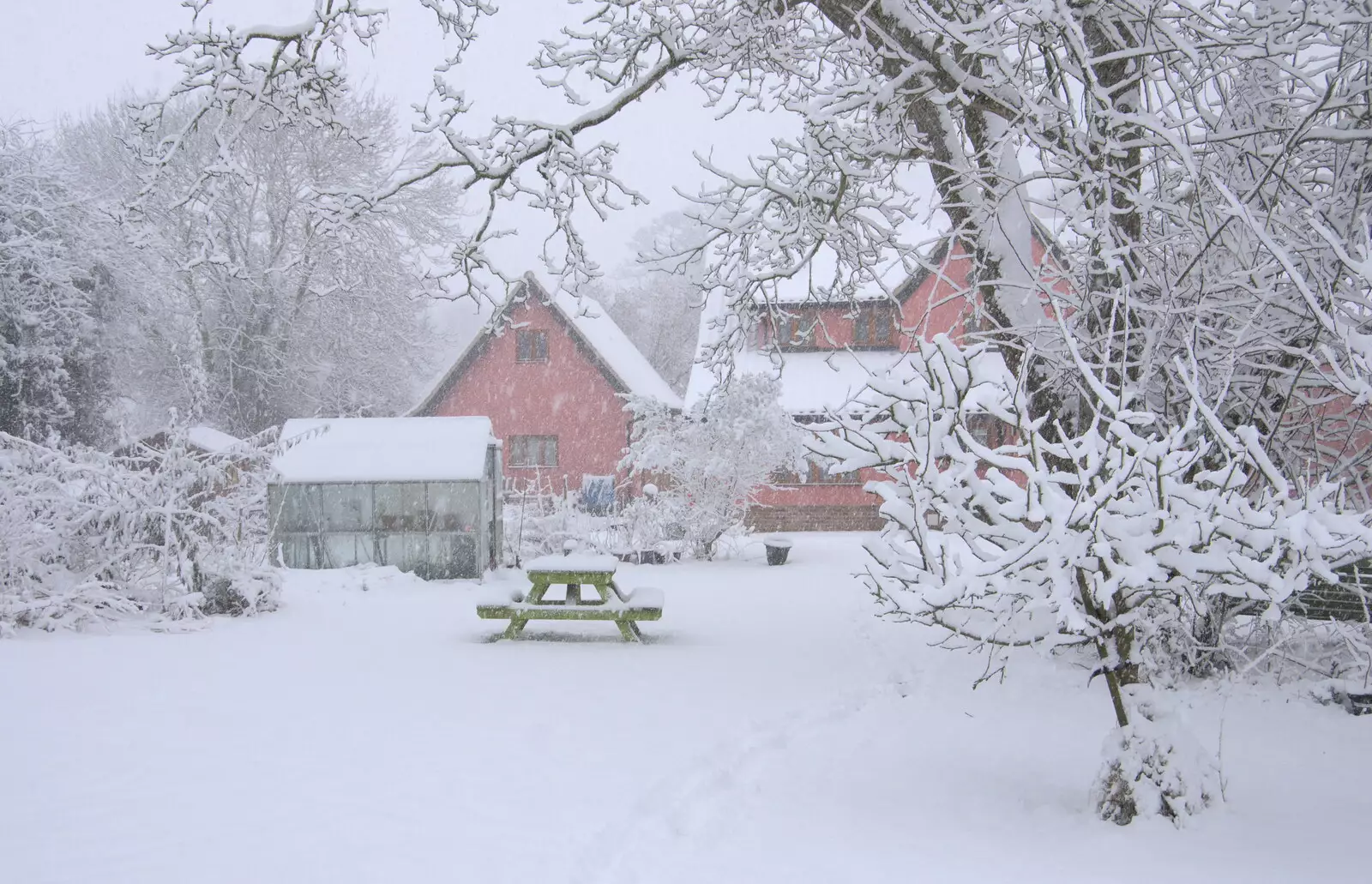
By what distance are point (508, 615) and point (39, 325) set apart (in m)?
20.2

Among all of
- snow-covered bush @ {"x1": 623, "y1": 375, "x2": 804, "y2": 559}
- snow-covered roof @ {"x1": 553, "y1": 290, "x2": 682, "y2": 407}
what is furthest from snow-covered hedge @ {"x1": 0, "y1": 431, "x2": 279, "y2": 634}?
snow-covered roof @ {"x1": 553, "y1": 290, "x2": 682, "y2": 407}

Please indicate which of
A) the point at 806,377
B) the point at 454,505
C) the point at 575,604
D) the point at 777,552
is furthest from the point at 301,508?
the point at 806,377

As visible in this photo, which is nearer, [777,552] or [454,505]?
[454,505]

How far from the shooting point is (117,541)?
30.9 feet

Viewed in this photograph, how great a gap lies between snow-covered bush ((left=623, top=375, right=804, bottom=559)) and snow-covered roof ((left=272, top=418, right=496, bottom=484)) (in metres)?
3.49

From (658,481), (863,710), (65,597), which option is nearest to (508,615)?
(863,710)

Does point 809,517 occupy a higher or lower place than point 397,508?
lower

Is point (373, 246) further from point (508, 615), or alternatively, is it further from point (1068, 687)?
point (1068, 687)

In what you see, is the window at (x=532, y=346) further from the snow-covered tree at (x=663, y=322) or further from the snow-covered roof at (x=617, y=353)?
the snow-covered tree at (x=663, y=322)

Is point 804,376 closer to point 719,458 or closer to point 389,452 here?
point 719,458

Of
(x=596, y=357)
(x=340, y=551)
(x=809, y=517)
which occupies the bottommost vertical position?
(x=340, y=551)

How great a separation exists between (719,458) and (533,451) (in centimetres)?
1145

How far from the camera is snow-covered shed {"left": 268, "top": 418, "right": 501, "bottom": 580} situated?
13570 mm

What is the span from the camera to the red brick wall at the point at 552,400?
26.0m
